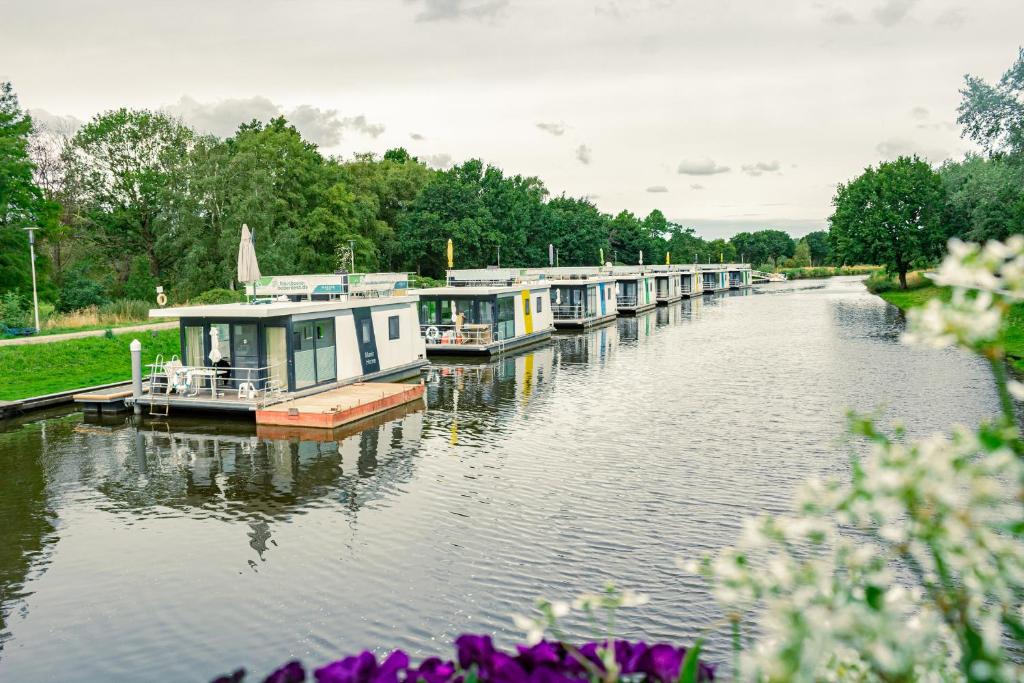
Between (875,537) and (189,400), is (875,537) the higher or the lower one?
the lower one

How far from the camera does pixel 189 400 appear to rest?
2280cm

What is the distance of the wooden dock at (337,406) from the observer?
2143 cm

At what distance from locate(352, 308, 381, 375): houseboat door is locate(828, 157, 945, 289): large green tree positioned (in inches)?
2708

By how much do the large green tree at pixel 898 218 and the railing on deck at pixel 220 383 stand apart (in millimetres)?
73939

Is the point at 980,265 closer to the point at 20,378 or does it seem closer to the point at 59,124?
the point at 20,378

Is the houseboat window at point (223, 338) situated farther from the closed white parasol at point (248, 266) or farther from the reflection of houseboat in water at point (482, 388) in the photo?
the reflection of houseboat in water at point (482, 388)

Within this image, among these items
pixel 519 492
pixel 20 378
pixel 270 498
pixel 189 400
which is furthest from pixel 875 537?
pixel 20 378

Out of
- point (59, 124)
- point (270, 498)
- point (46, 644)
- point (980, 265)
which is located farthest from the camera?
point (59, 124)

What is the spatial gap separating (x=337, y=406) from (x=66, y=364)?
45.5 feet

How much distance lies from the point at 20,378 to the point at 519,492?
20656mm

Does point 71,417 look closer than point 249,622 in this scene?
No

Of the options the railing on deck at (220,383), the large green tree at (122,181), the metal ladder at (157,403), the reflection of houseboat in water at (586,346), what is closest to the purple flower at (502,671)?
the railing on deck at (220,383)

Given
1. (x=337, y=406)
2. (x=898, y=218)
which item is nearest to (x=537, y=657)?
(x=337, y=406)

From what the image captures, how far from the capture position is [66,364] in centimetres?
3003
